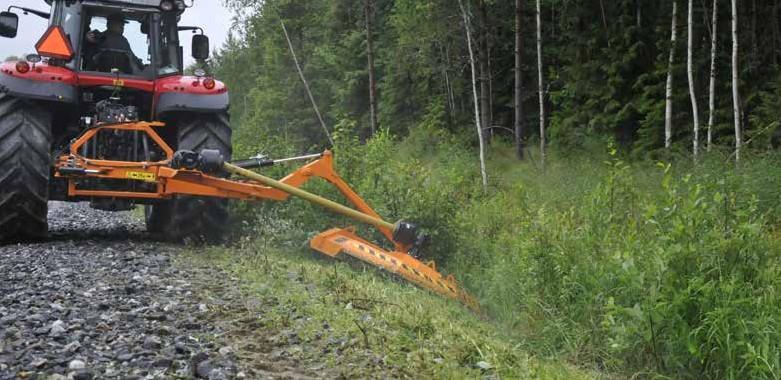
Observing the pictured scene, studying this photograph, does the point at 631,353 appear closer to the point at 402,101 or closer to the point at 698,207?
the point at 698,207

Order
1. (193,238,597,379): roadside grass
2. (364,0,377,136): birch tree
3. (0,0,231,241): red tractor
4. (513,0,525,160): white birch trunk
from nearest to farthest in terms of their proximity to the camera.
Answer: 1. (193,238,597,379): roadside grass
2. (0,0,231,241): red tractor
3. (513,0,525,160): white birch trunk
4. (364,0,377,136): birch tree

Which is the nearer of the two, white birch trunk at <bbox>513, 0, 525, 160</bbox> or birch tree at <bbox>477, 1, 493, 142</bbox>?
white birch trunk at <bbox>513, 0, 525, 160</bbox>

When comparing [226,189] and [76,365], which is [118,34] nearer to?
[226,189]

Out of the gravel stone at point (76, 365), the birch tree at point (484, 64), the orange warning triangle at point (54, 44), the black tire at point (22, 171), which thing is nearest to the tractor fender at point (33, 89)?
the black tire at point (22, 171)

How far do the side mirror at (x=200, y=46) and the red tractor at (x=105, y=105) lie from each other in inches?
0.5

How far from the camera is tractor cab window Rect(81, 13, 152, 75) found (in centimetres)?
916

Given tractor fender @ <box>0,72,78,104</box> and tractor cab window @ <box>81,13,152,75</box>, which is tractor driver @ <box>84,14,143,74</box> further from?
tractor fender @ <box>0,72,78,104</box>

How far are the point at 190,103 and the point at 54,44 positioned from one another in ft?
5.18

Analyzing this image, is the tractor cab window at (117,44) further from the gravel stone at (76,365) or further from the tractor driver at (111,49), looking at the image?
the gravel stone at (76,365)

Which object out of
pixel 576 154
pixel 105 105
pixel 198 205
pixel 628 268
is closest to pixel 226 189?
pixel 198 205

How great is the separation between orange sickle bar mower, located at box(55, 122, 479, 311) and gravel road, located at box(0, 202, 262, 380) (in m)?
0.72

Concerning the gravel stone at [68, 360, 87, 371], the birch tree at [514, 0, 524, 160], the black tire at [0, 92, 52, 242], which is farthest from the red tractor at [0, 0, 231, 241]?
the birch tree at [514, 0, 524, 160]

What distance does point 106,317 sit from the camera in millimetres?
4594

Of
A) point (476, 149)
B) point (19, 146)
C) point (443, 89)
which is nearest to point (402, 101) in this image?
point (443, 89)
